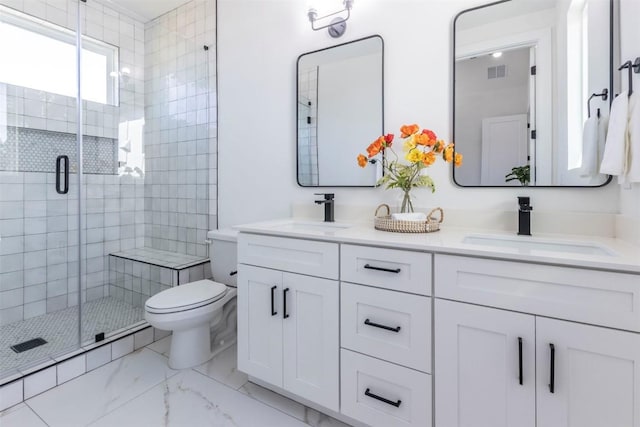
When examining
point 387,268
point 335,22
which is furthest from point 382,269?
point 335,22

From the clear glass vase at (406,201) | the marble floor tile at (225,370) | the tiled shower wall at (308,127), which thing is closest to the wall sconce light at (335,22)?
the tiled shower wall at (308,127)

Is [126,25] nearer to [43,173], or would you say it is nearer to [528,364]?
[43,173]

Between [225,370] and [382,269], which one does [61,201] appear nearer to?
[225,370]

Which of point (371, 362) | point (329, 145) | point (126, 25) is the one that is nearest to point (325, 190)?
point (329, 145)

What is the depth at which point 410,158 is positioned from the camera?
1412 millimetres

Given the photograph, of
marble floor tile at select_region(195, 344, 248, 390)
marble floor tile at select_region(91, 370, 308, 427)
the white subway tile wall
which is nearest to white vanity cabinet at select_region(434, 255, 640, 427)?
marble floor tile at select_region(91, 370, 308, 427)

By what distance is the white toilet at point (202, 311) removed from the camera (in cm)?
167

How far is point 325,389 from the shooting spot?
51.6 inches

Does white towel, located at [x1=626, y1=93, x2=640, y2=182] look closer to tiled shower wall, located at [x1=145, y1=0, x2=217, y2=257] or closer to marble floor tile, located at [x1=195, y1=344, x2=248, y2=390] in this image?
marble floor tile, located at [x1=195, y1=344, x2=248, y2=390]

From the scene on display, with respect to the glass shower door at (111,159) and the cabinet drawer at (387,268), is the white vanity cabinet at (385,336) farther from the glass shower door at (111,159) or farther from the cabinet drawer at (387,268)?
the glass shower door at (111,159)

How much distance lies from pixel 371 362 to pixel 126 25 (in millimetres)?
3303

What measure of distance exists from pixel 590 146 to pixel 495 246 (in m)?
0.60

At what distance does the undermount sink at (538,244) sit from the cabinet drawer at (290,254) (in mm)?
542

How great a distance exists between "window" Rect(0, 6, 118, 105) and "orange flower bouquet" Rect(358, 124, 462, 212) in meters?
2.19
